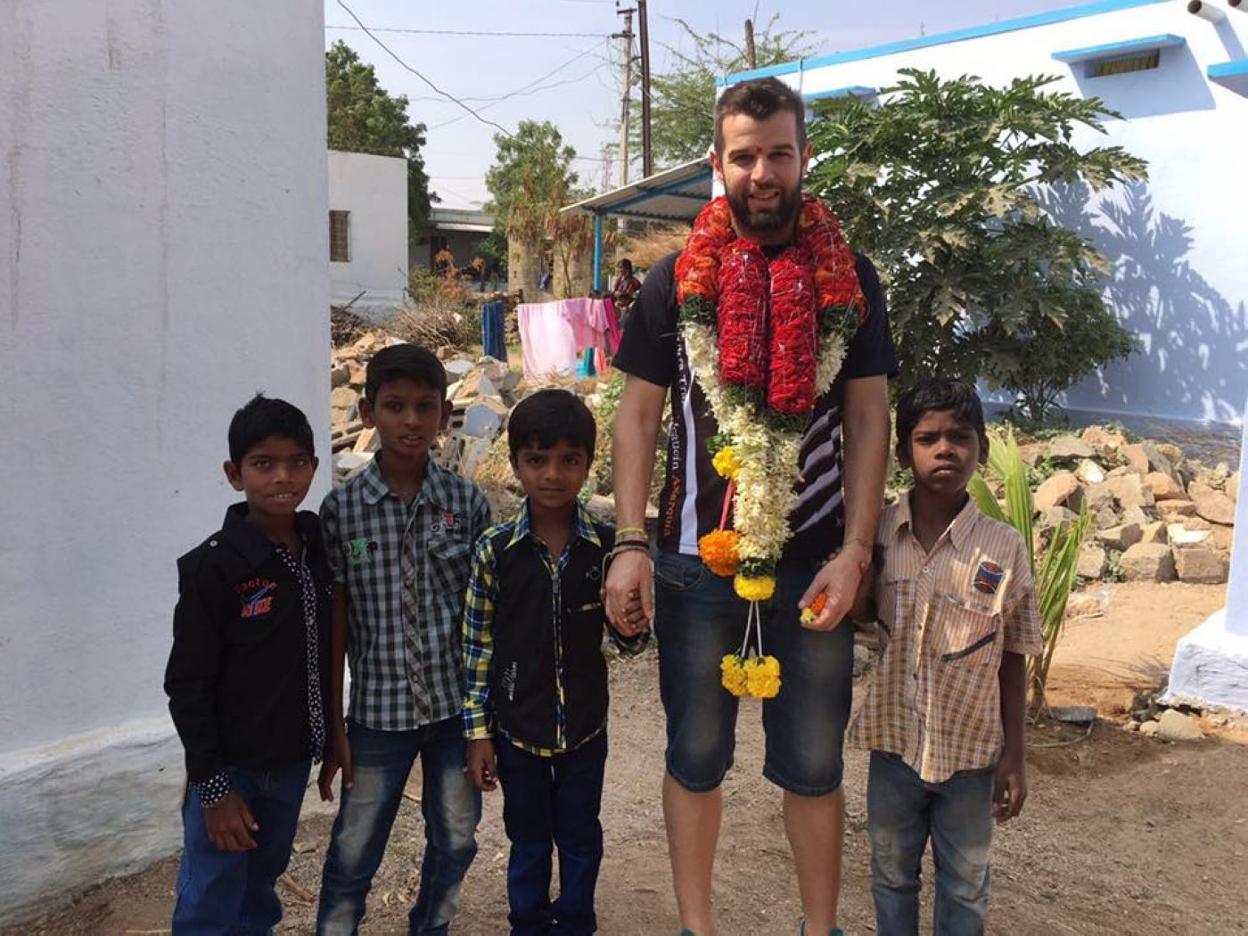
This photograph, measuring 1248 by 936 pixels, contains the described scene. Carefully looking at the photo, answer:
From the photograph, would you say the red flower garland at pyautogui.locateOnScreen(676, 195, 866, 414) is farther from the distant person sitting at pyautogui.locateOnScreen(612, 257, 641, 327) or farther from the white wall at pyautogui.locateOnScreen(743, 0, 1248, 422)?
the distant person sitting at pyautogui.locateOnScreen(612, 257, 641, 327)

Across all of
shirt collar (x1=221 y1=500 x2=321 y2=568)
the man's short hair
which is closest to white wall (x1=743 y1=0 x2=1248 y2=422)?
the man's short hair

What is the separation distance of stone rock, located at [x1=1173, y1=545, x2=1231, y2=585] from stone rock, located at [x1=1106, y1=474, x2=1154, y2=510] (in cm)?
100

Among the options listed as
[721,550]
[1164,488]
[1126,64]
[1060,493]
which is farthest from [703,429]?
[1126,64]

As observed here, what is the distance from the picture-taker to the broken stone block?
679cm

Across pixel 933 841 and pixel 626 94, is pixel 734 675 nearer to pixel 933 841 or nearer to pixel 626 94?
pixel 933 841

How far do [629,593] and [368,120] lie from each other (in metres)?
29.8

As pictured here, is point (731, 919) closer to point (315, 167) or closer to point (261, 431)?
point (261, 431)

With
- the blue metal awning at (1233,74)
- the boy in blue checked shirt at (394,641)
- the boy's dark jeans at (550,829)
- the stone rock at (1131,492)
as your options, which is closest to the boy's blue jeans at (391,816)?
the boy in blue checked shirt at (394,641)

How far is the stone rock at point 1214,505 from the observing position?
7.54 metres

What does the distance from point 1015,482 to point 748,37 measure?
67.9 ft

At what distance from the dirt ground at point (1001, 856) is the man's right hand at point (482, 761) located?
30.5 inches

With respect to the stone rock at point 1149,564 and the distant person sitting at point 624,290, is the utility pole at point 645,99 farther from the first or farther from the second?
the stone rock at point 1149,564

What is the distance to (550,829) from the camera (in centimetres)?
246

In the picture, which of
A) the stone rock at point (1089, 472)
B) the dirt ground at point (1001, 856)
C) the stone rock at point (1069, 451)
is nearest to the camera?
the dirt ground at point (1001, 856)
